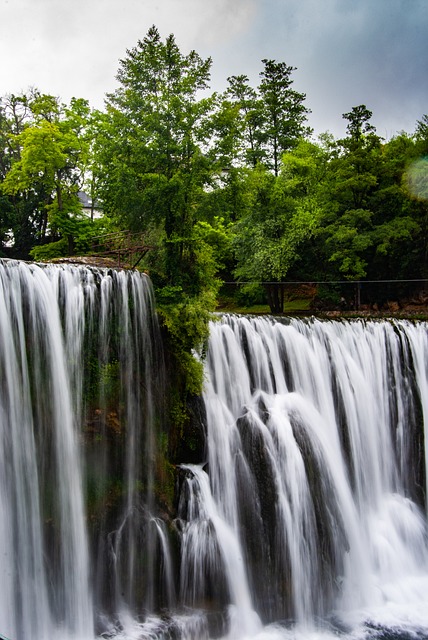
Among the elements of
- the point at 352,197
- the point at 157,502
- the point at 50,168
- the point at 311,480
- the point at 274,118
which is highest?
the point at 274,118

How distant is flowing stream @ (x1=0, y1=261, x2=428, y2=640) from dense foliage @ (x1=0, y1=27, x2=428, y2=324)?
1678mm

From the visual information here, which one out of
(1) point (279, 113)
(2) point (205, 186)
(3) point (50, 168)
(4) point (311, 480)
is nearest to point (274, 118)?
(1) point (279, 113)

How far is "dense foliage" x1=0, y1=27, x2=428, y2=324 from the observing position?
12906mm

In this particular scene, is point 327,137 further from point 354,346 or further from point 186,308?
point 186,308

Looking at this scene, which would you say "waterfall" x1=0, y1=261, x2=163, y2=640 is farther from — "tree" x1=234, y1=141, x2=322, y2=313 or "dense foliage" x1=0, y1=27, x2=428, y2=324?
"tree" x1=234, y1=141, x2=322, y2=313

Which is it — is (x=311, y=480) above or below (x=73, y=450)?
below

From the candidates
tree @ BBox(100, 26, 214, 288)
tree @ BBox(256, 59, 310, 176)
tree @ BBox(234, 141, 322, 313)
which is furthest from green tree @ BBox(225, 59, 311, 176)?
tree @ BBox(100, 26, 214, 288)

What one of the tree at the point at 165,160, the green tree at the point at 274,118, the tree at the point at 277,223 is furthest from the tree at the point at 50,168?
the green tree at the point at 274,118

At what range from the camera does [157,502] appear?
32.7 ft

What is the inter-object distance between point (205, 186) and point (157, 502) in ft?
29.5

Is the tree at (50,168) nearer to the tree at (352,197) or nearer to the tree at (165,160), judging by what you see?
the tree at (165,160)

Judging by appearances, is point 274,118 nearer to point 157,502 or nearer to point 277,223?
point 277,223

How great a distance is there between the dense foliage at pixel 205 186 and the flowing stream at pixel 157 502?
1678mm

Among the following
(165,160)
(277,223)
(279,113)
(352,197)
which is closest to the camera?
(165,160)
